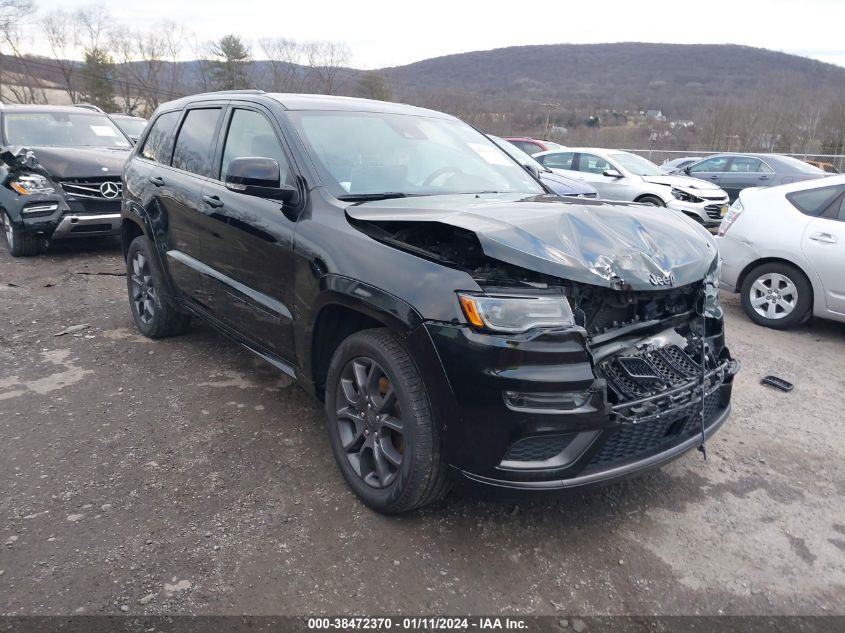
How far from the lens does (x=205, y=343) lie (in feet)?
16.4

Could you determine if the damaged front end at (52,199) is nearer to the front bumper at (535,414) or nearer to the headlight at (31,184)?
the headlight at (31,184)

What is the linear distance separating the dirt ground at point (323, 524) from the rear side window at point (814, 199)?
2251 millimetres

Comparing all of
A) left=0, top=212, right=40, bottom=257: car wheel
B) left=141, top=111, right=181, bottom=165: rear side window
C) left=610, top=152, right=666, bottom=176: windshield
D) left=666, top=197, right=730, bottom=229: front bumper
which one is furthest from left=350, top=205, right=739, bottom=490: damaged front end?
left=610, top=152, right=666, bottom=176: windshield

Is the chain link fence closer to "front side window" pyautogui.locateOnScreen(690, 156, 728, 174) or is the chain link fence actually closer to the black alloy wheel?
"front side window" pyautogui.locateOnScreen(690, 156, 728, 174)

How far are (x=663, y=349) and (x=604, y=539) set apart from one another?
872 millimetres

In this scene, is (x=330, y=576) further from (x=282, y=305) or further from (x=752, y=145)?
(x=752, y=145)

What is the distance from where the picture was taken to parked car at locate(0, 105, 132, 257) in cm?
740

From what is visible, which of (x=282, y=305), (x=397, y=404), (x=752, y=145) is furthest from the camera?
(x=752, y=145)

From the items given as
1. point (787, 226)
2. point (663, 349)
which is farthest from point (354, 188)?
point (787, 226)

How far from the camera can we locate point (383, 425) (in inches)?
106

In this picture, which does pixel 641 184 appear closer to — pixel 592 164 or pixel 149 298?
pixel 592 164

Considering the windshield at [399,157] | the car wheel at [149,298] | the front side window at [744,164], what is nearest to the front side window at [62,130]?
the car wheel at [149,298]

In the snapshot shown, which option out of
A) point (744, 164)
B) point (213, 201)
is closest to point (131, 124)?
point (213, 201)

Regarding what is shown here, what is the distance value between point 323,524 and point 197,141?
9.03ft
